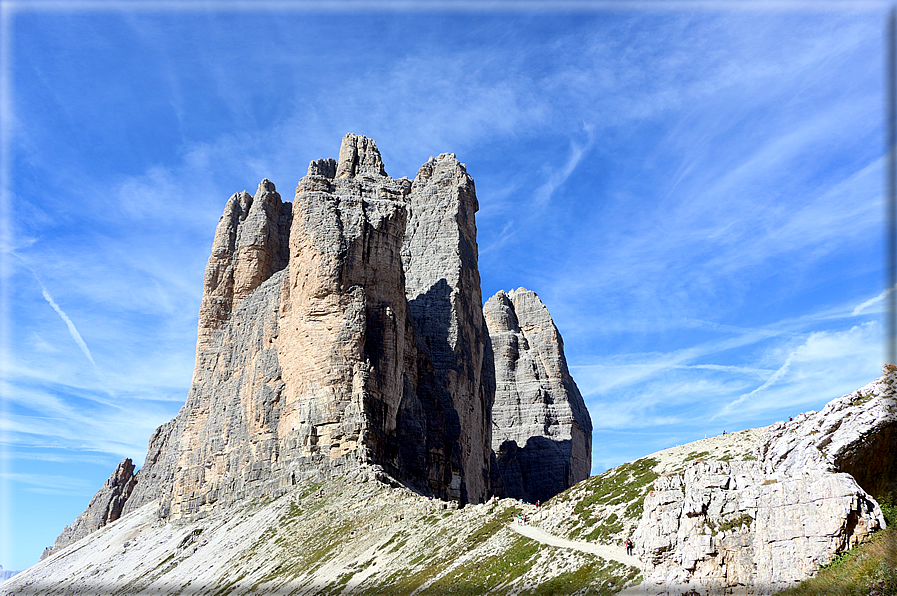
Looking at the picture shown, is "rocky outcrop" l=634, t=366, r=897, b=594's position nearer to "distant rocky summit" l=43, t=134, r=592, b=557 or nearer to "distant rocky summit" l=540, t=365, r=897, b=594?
"distant rocky summit" l=540, t=365, r=897, b=594

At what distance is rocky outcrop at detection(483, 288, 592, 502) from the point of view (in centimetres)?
12712

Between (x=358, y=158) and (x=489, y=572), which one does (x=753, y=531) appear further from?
(x=358, y=158)

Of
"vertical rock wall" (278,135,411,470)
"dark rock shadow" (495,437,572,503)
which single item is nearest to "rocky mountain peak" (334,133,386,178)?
"vertical rock wall" (278,135,411,470)

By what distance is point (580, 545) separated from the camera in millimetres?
41781

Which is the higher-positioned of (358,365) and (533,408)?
(533,408)

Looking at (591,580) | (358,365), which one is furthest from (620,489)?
(358,365)

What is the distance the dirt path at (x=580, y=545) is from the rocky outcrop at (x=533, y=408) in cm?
7660

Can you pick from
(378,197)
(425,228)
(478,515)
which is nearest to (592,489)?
(478,515)

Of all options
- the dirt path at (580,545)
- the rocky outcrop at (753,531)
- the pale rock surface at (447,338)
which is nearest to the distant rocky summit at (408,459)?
the rocky outcrop at (753,531)

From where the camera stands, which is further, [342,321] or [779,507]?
[342,321]

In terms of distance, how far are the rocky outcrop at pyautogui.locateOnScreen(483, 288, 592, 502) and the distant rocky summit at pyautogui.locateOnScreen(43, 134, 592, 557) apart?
0.99 feet

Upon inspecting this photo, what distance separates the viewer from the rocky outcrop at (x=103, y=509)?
143 metres

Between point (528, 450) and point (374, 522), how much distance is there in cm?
7231

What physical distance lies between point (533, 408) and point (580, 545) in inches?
3755
